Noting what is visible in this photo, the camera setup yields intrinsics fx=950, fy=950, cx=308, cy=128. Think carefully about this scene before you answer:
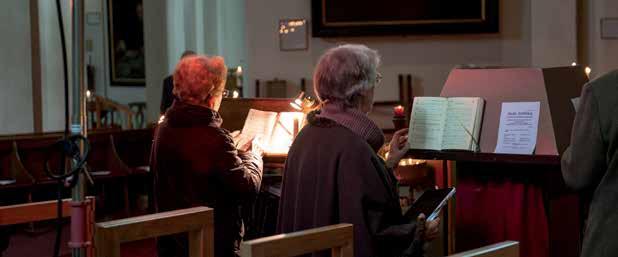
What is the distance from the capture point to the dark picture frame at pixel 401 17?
9438mm

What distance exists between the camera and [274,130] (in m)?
4.30

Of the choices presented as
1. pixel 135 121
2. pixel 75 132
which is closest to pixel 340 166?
pixel 75 132

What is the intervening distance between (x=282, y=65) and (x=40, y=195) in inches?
124

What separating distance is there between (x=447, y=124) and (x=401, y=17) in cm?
588

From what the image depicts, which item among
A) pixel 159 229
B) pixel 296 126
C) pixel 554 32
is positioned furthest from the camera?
pixel 554 32

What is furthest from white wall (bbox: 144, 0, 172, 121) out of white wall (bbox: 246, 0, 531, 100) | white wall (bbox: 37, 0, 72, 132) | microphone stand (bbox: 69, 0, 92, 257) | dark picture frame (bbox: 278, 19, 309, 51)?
microphone stand (bbox: 69, 0, 92, 257)

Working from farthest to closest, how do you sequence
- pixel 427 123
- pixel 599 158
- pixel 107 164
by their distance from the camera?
pixel 107 164 → pixel 427 123 → pixel 599 158

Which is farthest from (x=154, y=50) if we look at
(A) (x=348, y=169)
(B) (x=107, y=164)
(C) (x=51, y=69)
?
(A) (x=348, y=169)

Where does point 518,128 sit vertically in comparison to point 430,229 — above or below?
above

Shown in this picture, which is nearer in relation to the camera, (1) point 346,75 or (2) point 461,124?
(1) point 346,75

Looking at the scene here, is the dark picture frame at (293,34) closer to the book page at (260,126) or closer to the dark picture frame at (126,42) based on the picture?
the dark picture frame at (126,42)

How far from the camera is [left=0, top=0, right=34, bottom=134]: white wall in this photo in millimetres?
9070

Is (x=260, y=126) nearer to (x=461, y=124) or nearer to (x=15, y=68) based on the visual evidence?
(x=461, y=124)

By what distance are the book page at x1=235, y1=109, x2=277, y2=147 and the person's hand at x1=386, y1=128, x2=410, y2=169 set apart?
0.84 m
